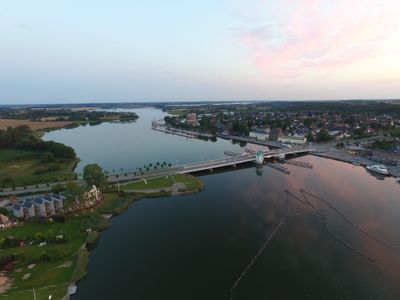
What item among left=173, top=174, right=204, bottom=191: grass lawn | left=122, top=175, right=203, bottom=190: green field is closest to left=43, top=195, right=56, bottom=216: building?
left=122, top=175, right=203, bottom=190: green field

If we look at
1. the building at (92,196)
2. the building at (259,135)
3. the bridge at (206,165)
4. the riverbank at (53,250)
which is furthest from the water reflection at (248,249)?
the building at (259,135)

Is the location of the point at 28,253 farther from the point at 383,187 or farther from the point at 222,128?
the point at 222,128

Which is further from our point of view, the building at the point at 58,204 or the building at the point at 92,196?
the building at the point at 92,196

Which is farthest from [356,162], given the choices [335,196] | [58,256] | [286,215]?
[58,256]

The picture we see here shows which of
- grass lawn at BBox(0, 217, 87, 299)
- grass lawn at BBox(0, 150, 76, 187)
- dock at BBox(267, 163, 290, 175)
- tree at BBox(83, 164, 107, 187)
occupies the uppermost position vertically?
tree at BBox(83, 164, 107, 187)

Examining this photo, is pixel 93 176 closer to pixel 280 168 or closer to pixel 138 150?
pixel 280 168

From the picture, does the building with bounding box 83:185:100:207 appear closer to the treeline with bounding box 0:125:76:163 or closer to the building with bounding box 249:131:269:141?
the treeline with bounding box 0:125:76:163

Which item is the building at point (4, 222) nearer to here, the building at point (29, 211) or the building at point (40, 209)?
the building at point (29, 211)
